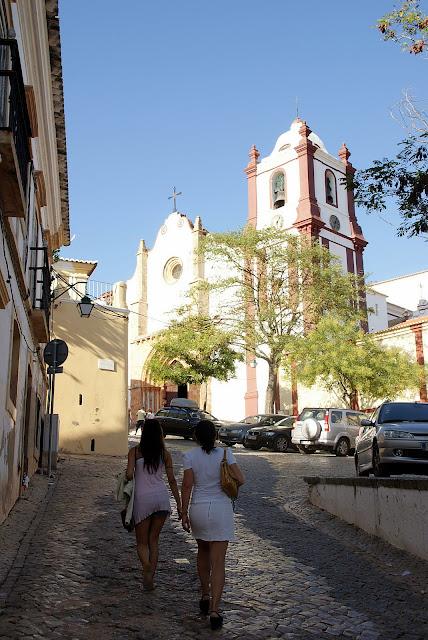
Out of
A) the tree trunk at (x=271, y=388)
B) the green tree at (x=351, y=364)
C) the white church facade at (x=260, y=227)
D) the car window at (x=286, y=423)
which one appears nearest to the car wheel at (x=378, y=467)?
the car window at (x=286, y=423)

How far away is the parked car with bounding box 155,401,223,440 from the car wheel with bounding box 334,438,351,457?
329 inches

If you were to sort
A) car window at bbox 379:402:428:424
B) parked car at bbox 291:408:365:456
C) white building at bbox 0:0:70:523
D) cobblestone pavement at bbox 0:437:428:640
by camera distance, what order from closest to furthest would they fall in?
cobblestone pavement at bbox 0:437:428:640, white building at bbox 0:0:70:523, car window at bbox 379:402:428:424, parked car at bbox 291:408:365:456

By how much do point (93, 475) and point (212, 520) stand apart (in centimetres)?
986

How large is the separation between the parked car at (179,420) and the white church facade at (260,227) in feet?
20.9

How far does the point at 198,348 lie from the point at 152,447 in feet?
92.3

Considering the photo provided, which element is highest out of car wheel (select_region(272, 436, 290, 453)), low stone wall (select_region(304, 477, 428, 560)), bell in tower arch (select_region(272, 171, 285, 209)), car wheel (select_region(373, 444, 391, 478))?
bell in tower arch (select_region(272, 171, 285, 209))

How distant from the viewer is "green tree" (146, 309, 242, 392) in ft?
112

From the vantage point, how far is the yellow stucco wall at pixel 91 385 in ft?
66.2

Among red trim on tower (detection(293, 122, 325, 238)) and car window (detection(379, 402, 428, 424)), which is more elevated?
red trim on tower (detection(293, 122, 325, 238))

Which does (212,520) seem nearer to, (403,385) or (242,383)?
(403,385)

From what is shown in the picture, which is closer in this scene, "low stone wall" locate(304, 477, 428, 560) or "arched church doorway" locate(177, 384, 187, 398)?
"low stone wall" locate(304, 477, 428, 560)

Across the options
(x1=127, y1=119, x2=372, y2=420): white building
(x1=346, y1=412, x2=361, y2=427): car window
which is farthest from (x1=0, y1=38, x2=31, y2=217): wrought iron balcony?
(x1=127, y1=119, x2=372, y2=420): white building

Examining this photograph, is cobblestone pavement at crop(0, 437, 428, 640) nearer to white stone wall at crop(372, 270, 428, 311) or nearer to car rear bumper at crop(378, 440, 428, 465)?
car rear bumper at crop(378, 440, 428, 465)

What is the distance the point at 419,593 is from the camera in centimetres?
657
